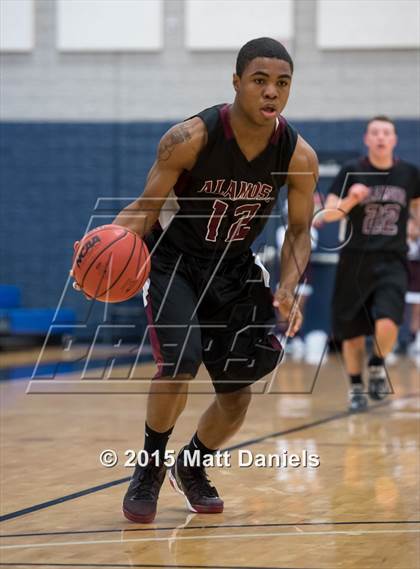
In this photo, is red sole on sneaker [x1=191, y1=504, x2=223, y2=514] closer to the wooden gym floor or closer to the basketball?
the wooden gym floor

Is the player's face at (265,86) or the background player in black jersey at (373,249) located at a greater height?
the player's face at (265,86)

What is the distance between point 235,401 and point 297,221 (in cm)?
77

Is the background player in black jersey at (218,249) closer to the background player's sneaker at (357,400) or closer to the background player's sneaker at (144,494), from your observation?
the background player's sneaker at (144,494)

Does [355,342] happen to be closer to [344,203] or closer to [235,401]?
[344,203]

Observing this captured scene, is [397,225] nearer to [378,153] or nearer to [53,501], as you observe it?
[378,153]

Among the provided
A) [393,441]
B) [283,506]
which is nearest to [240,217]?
[283,506]

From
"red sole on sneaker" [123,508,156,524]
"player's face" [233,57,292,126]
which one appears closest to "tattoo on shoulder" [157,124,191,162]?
"player's face" [233,57,292,126]

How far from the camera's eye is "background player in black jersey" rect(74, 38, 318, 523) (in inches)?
174

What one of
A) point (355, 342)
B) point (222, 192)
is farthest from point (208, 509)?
point (355, 342)

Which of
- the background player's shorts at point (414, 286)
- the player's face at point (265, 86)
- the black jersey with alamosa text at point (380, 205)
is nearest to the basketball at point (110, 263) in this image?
the player's face at point (265, 86)

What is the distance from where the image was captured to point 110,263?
435 centimetres

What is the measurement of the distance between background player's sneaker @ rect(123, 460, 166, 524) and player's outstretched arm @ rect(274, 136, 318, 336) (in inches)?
30.6

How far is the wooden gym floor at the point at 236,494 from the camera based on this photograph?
3.90 metres

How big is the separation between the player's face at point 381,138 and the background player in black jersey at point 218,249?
146 inches
